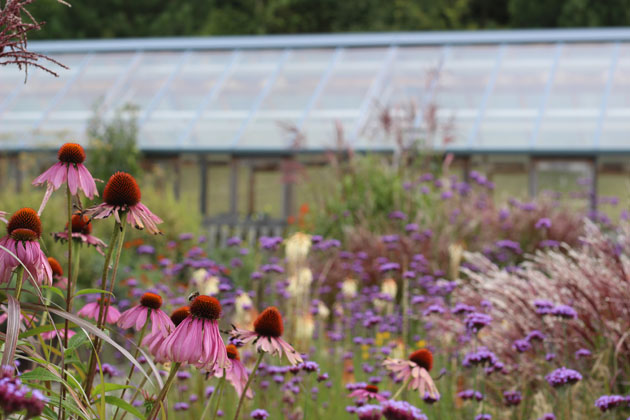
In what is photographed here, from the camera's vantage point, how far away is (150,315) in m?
1.82

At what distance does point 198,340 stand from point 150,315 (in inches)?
13.2

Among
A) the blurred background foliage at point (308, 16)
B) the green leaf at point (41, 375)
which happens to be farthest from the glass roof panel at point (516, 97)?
the blurred background foliage at point (308, 16)

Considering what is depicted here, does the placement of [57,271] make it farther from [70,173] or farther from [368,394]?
[368,394]

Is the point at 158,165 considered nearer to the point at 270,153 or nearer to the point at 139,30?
the point at 270,153

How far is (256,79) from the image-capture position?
14.7m

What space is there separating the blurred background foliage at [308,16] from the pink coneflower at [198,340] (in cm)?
2599


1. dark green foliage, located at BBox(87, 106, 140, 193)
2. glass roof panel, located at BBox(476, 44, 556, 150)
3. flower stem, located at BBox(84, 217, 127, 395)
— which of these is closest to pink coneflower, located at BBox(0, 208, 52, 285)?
flower stem, located at BBox(84, 217, 127, 395)

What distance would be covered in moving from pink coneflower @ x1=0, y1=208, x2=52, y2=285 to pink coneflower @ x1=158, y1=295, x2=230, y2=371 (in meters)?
0.34

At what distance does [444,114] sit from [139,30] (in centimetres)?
1816

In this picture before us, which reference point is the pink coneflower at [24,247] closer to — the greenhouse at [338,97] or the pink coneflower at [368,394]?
the pink coneflower at [368,394]

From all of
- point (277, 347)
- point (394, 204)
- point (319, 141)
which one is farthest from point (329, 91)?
point (277, 347)

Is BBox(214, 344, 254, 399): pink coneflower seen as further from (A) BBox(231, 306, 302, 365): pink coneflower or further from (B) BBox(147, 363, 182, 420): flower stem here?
(B) BBox(147, 363, 182, 420): flower stem

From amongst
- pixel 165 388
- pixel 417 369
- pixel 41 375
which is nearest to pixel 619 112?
pixel 417 369

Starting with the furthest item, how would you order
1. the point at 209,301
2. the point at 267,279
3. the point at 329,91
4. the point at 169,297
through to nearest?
1. the point at 329,91
2. the point at 267,279
3. the point at 169,297
4. the point at 209,301
